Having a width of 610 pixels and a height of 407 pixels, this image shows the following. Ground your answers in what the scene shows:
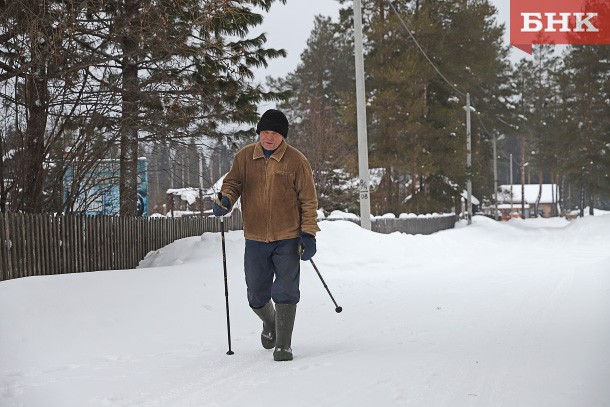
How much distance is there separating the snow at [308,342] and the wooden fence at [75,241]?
87 cm

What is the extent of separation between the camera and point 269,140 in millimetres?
5086

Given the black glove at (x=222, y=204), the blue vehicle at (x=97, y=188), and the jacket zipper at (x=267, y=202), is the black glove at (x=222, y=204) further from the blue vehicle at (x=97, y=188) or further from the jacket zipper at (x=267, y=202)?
the blue vehicle at (x=97, y=188)

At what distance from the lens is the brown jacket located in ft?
16.5

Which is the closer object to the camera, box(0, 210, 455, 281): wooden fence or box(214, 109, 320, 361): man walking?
box(214, 109, 320, 361): man walking

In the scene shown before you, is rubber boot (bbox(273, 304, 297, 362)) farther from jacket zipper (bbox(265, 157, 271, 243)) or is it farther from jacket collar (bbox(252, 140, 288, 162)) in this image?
jacket collar (bbox(252, 140, 288, 162))

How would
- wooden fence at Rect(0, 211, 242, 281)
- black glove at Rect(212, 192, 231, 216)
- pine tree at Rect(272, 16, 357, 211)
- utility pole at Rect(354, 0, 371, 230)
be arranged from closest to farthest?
black glove at Rect(212, 192, 231, 216) → wooden fence at Rect(0, 211, 242, 281) → utility pole at Rect(354, 0, 371, 230) → pine tree at Rect(272, 16, 357, 211)

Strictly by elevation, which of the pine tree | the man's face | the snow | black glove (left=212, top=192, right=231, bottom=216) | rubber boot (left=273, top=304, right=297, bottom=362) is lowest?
the snow

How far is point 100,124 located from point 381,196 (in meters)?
22.2

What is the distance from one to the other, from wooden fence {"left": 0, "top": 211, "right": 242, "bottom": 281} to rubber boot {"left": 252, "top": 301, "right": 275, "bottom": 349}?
3680 mm

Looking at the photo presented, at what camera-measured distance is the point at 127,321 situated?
6234mm

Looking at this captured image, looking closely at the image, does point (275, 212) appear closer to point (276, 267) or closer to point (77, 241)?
point (276, 267)

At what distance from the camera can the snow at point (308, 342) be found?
387 cm

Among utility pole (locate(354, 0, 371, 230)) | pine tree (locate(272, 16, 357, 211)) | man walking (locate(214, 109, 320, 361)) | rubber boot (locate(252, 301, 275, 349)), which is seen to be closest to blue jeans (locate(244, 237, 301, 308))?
man walking (locate(214, 109, 320, 361))

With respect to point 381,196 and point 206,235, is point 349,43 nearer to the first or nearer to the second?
point 381,196
